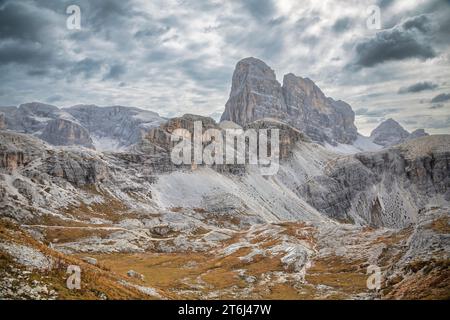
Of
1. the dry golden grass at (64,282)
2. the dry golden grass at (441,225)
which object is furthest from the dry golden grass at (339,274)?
the dry golden grass at (64,282)

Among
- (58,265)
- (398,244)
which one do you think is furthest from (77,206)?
(58,265)

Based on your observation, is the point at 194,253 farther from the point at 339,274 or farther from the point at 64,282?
the point at 64,282

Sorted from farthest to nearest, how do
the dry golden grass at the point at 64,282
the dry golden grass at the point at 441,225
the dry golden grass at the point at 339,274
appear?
the dry golden grass at the point at 339,274, the dry golden grass at the point at 441,225, the dry golden grass at the point at 64,282

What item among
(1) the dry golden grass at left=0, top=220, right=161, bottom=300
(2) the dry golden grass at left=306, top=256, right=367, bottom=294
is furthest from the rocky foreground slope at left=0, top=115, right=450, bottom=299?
(2) the dry golden grass at left=306, top=256, right=367, bottom=294

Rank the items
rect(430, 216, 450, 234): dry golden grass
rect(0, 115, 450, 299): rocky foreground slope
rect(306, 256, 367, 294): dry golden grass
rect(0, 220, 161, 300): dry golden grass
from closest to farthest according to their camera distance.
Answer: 1. rect(0, 220, 161, 300): dry golden grass
2. rect(0, 115, 450, 299): rocky foreground slope
3. rect(430, 216, 450, 234): dry golden grass
4. rect(306, 256, 367, 294): dry golden grass

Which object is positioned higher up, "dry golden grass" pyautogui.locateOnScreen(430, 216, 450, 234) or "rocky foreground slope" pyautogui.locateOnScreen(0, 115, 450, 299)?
"dry golden grass" pyautogui.locateOnScreen(430, 216, 450, 234)

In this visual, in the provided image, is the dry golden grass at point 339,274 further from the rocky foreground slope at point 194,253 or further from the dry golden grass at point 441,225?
the dry golden grass at point 441,225

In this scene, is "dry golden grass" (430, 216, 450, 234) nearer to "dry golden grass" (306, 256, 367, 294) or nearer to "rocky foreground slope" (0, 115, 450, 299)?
"rocky foreground slope" (0, 115, 450, 299)

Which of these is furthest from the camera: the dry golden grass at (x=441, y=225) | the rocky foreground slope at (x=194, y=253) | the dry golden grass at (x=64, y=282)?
the dry golden grass at (x=441, y=225)

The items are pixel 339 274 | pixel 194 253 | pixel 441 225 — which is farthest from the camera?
pixel 194 253

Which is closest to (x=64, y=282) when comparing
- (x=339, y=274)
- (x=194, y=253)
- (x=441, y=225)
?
(x=441, y=225)

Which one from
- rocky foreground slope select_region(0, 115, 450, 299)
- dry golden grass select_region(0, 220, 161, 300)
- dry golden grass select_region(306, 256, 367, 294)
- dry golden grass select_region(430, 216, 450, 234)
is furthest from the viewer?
dry golden grass select_region(306, 256, 367, 294)
